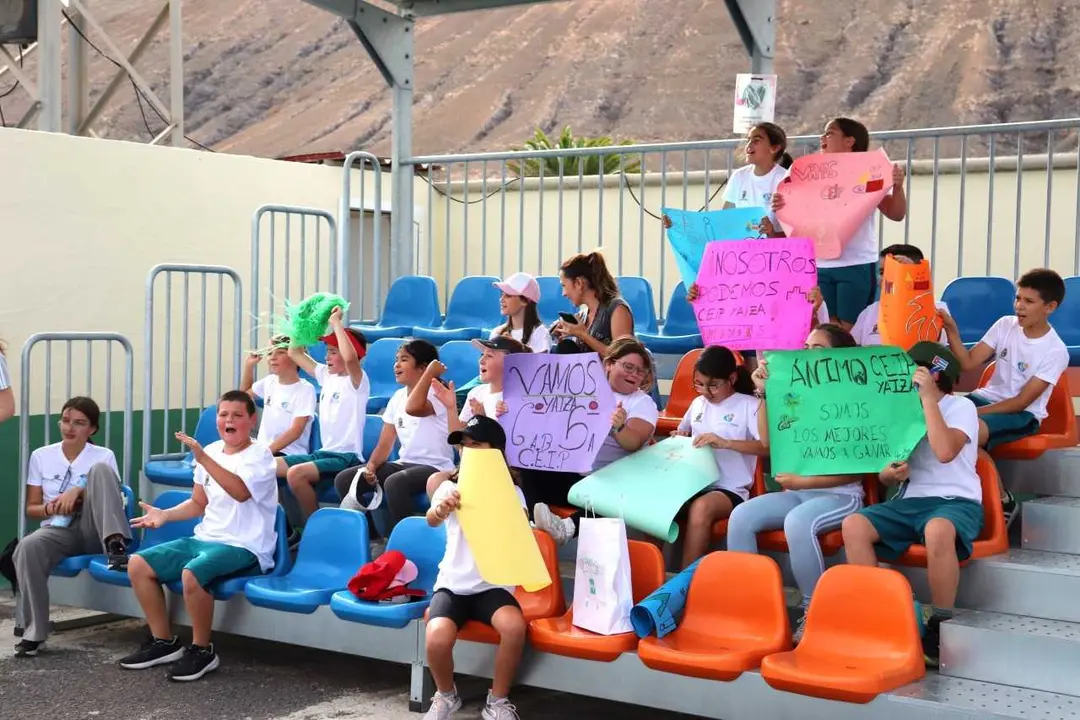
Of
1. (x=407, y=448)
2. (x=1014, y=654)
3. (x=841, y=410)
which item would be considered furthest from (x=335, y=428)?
(x=1014, y=654)

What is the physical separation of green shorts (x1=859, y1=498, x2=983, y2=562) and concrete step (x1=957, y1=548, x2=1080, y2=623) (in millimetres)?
150

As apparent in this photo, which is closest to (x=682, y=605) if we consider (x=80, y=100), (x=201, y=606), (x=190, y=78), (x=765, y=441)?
(x=765, y=441)

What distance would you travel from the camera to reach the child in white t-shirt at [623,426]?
5758 mm

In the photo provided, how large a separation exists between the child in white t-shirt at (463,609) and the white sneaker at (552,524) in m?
0.24

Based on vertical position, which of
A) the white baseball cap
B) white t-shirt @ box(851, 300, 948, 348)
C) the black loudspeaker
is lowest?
white t-shirt @ box(851, 300, 948, 348)

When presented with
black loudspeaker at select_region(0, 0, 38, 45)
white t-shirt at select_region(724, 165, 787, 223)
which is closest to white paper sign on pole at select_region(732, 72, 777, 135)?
white t-shirt at select_region(724, 165, 787, 223)

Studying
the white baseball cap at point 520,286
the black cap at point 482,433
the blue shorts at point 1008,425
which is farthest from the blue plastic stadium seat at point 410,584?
the blue shorts at point 1008,425

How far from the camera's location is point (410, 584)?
18.6ft

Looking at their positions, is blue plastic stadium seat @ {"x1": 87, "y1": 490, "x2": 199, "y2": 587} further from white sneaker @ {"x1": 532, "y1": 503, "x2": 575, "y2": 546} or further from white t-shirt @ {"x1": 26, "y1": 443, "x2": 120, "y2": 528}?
white sneaker @ {"x1": 532, "y1": 503, "x2": 575, "y2": 546}

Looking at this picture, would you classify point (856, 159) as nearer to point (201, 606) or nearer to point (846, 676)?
point (846, 676)

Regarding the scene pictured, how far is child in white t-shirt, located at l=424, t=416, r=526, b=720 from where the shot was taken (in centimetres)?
505

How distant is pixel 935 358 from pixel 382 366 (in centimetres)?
354

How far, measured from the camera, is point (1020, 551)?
5.21m

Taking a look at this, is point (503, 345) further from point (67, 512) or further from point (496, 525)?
point (67, 512)
